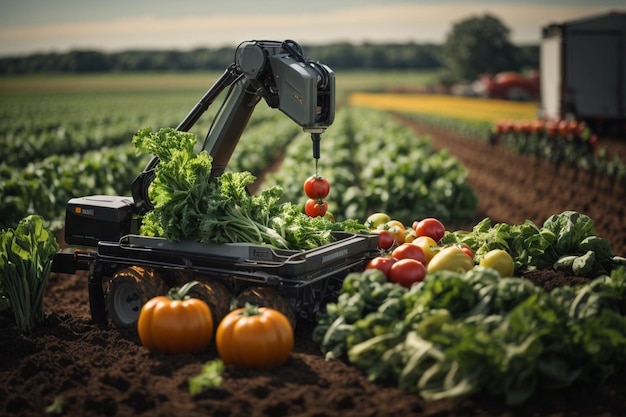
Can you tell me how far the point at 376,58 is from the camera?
A: 136000mm

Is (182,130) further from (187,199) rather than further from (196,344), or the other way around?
(196,344)

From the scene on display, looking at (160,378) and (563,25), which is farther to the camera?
(563,25)

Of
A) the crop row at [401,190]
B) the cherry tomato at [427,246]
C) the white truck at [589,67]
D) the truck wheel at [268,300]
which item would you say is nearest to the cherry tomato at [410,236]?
the cherry tomato at [427,246]

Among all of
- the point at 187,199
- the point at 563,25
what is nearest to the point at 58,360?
the point at 187,199

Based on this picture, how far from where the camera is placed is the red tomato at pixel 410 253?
7523 mm

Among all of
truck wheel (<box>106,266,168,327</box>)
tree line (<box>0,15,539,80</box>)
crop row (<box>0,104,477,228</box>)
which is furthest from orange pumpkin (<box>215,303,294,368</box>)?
tree line (<box>0,15,539,80</box>)

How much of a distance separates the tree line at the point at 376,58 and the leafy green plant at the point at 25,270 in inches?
3479

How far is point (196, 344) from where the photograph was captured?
659cm

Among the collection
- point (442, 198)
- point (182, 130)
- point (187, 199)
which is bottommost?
point (442, 198)

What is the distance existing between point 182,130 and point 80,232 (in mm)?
1621

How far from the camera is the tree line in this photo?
111 metres

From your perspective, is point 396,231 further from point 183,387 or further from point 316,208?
point 183,387

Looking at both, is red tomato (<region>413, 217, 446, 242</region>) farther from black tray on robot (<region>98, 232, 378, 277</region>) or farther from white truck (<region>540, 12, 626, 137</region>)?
white truck (<region>540, 12, 626, 137</region>)

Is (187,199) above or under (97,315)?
above
